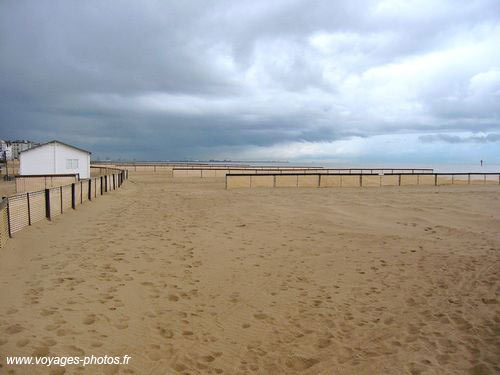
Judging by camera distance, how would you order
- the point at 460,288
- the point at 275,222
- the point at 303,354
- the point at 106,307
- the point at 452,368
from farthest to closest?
the point at 275,222
the point at 460,288
the point at 106,307
the point at 303,354
the point at 452,368

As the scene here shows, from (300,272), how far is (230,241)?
3.18m

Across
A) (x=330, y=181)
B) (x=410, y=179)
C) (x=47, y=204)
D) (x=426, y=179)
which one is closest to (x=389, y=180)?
(x=410, y=179)

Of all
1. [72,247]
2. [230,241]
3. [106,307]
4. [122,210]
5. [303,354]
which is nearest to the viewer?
[303,354]

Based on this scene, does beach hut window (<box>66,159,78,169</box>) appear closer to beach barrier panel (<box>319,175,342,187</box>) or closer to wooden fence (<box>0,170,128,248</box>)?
wooden fence (<box>0,170,128,248</box>)

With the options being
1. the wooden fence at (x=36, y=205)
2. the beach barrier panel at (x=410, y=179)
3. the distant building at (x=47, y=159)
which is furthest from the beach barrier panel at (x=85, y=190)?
the beach barrier panel at (x=410, y=179)

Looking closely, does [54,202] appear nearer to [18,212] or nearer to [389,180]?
[18,212]

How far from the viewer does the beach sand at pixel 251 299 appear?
426cm

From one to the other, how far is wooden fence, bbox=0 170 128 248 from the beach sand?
1.22 feet

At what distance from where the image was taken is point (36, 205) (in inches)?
431

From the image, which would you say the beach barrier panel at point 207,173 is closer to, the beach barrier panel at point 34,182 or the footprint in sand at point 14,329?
the beach barrier panel at point 34,182

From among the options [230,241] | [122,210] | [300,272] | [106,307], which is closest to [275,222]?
[230,241]

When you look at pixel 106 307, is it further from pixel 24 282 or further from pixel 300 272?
pixel 300 272

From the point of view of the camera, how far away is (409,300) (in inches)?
240

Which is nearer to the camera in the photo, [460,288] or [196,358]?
[196,358]
